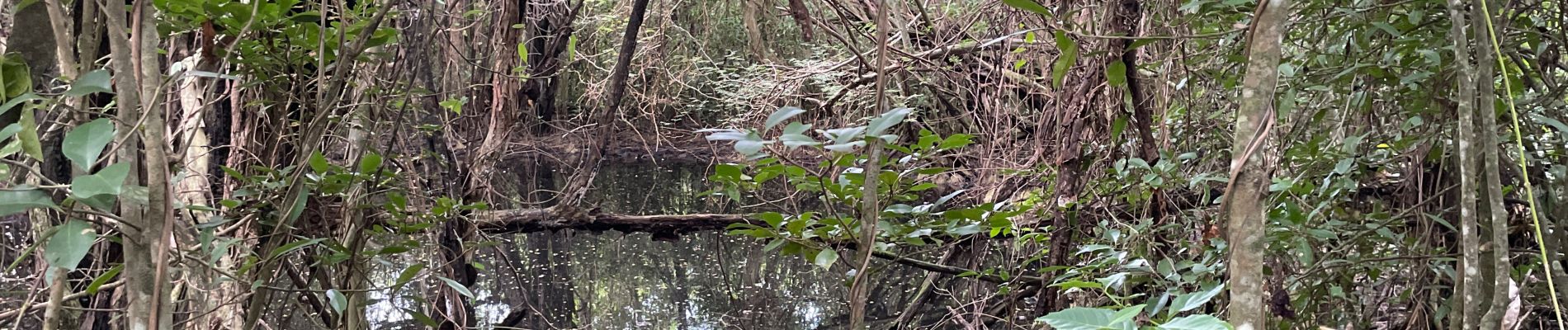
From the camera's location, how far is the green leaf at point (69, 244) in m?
0.73

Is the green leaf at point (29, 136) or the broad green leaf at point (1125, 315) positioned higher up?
the green leaf at point (29, 136)

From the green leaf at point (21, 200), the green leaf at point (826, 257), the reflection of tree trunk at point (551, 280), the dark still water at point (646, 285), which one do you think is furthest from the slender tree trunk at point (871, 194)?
the reflection of tree trunk at point (551, 280)

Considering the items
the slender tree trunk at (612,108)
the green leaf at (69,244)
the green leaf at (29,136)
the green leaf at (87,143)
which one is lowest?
the slender tree trunk at (612,108)

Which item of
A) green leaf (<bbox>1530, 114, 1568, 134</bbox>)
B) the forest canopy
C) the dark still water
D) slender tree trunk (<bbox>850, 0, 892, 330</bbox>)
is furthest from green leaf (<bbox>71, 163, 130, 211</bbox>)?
the dark still water

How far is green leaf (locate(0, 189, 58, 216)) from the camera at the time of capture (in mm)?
709

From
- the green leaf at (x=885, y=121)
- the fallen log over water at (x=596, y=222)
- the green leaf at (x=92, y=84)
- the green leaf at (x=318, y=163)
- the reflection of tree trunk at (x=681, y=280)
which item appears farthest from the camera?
the reflection of tree trunk at (x=681, y=280)

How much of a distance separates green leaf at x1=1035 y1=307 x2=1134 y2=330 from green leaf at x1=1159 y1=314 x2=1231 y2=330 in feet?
0.08

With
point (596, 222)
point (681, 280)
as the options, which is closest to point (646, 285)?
point (681, 280)

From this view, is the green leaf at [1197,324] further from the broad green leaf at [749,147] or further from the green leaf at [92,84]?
the green leaf at [92,84]

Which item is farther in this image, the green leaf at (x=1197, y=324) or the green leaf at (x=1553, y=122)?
the green leaf at (x=1553, y=122)

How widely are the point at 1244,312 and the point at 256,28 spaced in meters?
1.10

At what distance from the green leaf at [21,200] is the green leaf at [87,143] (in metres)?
0.04

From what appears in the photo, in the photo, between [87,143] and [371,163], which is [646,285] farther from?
[87,143]

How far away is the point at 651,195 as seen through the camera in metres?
6.06
